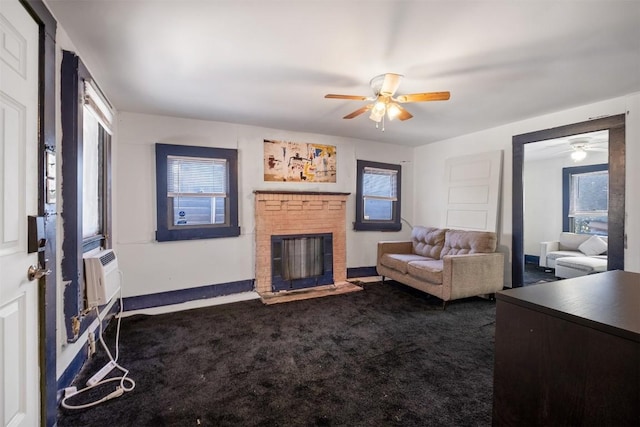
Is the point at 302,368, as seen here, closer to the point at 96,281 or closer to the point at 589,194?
the point at 96,281

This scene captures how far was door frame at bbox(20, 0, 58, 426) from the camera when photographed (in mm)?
1447

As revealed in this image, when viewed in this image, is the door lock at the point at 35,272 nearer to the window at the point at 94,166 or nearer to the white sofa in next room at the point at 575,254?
the window at the point at 94,166

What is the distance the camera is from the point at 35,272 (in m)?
1.37

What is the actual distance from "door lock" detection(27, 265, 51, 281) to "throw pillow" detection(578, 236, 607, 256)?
22.6 ft

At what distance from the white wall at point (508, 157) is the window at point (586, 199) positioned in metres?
2.76

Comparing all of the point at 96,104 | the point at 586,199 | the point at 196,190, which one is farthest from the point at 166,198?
the point at 586,199

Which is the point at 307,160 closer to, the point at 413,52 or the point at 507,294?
the point at 413,52

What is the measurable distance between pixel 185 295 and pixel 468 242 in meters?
3.87

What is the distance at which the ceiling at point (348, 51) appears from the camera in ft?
5.49

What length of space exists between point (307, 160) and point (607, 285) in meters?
3.74

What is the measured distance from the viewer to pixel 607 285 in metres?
1.24

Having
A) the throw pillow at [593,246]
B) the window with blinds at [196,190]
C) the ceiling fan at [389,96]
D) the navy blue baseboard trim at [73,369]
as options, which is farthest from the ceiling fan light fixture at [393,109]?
the throw pillow at [593,246]

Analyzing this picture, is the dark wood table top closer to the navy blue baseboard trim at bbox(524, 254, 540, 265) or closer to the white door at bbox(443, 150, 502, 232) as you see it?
the white door at bbox(443, 150, 502, 232)

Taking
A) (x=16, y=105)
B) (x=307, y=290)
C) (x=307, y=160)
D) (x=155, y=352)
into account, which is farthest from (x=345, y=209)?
(x=16, y=105)
